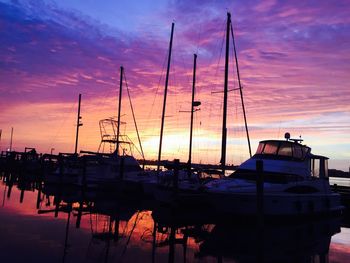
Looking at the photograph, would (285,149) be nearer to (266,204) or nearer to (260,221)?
(266,204)

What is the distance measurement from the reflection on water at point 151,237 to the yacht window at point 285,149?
4479 mm

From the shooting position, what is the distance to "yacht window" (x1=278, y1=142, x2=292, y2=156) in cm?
2602

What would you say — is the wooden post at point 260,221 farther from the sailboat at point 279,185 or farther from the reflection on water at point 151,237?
the sailboat at point 279,185

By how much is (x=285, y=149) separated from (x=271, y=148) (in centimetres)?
90

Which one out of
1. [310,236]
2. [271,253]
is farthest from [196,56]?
[271,253]

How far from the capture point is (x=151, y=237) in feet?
64.5

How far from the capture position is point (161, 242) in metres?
18.5

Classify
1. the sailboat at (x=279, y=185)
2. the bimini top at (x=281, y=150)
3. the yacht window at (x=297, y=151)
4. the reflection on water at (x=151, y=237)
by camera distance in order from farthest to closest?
1. the yacht window at (x=297, y=151)
2. the bimini top at (x=281, y=150)
3. the sailboat at (x=279, y=185)
4. the reflection on water at (x=151, y=237)

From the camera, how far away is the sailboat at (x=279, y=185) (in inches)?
883

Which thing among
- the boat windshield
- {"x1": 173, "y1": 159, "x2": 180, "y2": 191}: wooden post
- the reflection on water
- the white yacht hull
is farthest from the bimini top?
{"x1": 173, "y1": 159, "x2": 180, "y2": 191}: wooden post

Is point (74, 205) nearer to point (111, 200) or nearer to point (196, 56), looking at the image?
point (111, 200)

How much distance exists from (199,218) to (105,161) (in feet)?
53.4

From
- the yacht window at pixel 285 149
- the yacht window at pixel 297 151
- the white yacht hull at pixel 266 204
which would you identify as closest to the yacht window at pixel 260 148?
the yacht window at pixel 285 149

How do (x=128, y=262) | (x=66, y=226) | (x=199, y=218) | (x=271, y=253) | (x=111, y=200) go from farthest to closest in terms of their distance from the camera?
(x=111, y=200), (x=199, y=218), (x=66, y=226), (x=271, y=253), (x=128, y=262)
